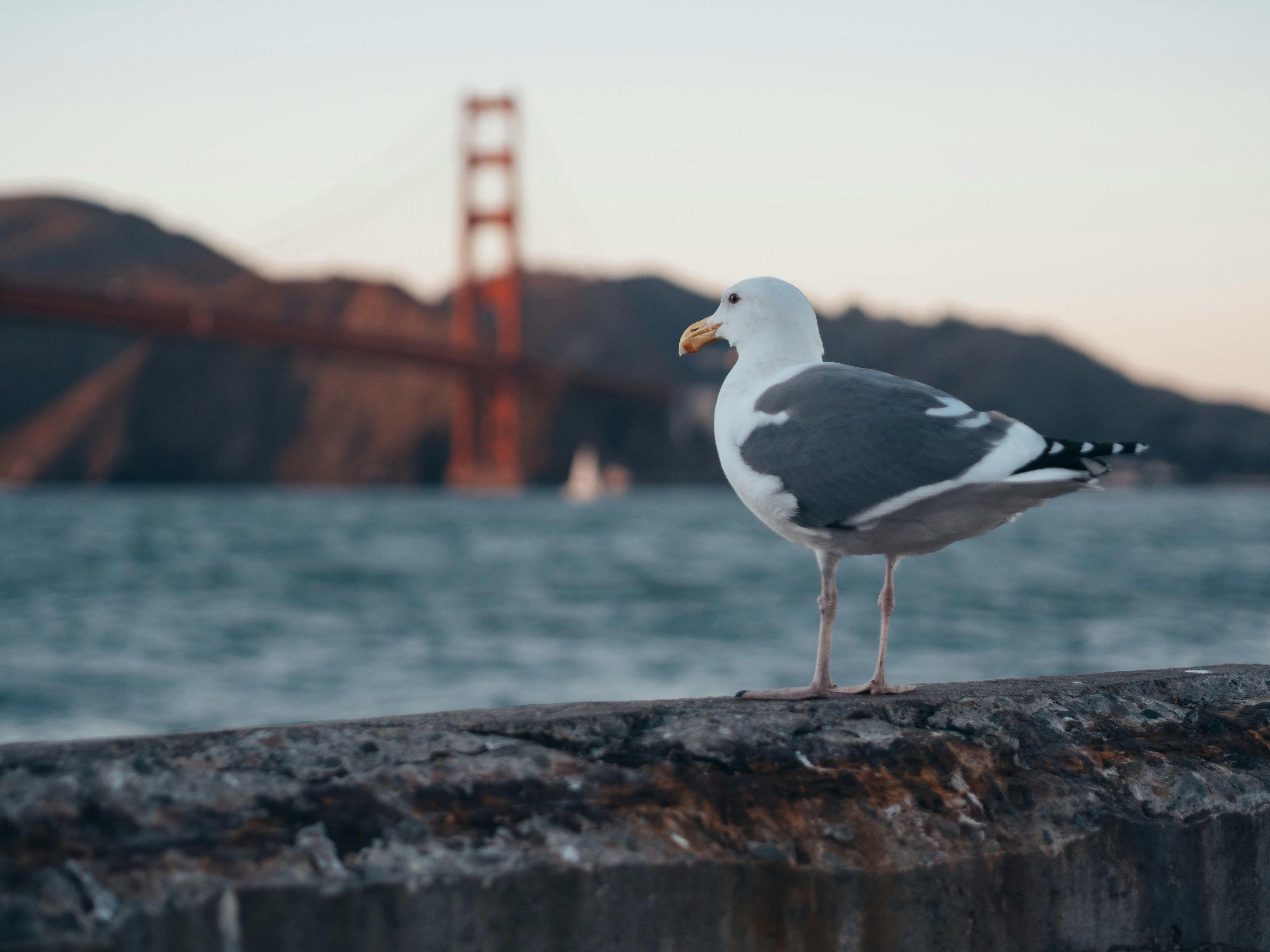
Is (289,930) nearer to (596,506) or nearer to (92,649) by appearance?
(92,649)

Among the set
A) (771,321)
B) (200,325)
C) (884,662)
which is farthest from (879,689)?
(200,325)

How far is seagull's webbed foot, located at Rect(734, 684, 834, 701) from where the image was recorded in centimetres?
177

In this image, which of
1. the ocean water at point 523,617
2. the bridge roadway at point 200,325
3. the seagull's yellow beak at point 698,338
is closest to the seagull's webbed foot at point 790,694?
the seagull's yellow beak at point 698,338

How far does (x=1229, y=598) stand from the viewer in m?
14.0

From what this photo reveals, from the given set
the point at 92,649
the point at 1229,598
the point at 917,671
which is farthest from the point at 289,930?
the point at 1229,598

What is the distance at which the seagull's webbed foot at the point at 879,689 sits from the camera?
1.78 meters

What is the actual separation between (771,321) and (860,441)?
0.33 metres

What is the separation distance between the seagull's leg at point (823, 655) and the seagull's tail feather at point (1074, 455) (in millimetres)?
316

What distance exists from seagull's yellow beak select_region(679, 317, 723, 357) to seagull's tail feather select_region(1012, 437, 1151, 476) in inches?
23.9

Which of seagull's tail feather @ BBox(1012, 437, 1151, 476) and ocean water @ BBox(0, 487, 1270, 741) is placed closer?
seagull's tail feather @ BBox(1012, 437, 1151, 476)

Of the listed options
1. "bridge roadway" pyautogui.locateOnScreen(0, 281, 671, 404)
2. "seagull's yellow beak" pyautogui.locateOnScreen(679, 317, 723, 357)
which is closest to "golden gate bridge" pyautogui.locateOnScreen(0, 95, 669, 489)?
"bridge roadway" pyautogui.locateOnScreen(0, 281, 671, 404)

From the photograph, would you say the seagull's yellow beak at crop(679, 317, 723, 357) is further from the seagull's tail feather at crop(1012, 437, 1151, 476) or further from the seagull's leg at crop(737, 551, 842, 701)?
the seagull's tail feather at crop(1012, 437, 1151, 476)

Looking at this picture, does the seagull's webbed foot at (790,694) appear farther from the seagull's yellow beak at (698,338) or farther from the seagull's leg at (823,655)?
the seagull's yellow beak at (698,338)

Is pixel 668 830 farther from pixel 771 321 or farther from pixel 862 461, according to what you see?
pixel 771 321
